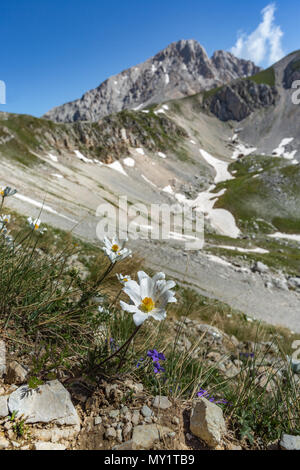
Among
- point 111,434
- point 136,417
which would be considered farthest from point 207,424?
point 111,434

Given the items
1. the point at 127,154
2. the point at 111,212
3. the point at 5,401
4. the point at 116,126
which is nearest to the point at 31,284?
the point at 5,401

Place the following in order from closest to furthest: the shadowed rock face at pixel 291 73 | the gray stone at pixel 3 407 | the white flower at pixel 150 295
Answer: the gray stone at pixel 3 407 → the white flower at pixel 150 295 → the shadowed rock face at pixel 291 73

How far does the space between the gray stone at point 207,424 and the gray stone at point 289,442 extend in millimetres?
445

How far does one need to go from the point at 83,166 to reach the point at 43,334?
75.1 metres

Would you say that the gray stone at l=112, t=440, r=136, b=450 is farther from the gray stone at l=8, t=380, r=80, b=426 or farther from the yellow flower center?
the yellow flower center

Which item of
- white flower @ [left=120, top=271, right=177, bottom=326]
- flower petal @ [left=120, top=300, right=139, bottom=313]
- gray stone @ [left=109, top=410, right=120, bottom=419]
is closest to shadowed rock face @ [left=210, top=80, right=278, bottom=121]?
white flower @ [left=120, top=271, right=177, bottom=326]

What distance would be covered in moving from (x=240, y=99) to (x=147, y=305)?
193004 millimetres

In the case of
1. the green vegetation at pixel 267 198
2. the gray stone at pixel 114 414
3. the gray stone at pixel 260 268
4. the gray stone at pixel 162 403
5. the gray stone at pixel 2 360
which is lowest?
the gray stone at pixel 260 268

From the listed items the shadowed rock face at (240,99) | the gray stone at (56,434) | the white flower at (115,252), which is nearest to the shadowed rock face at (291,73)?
the shadowed rock face at (240,99)

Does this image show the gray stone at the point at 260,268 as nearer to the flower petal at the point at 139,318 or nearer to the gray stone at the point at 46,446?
the flower petal at the point at 139,318

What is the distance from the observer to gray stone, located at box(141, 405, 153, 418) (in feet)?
6.80

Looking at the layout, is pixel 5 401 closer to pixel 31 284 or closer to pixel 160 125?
pixel 31 284

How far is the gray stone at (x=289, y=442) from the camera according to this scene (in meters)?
1.85

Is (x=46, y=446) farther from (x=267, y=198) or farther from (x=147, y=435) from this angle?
(x=267, y=198)
